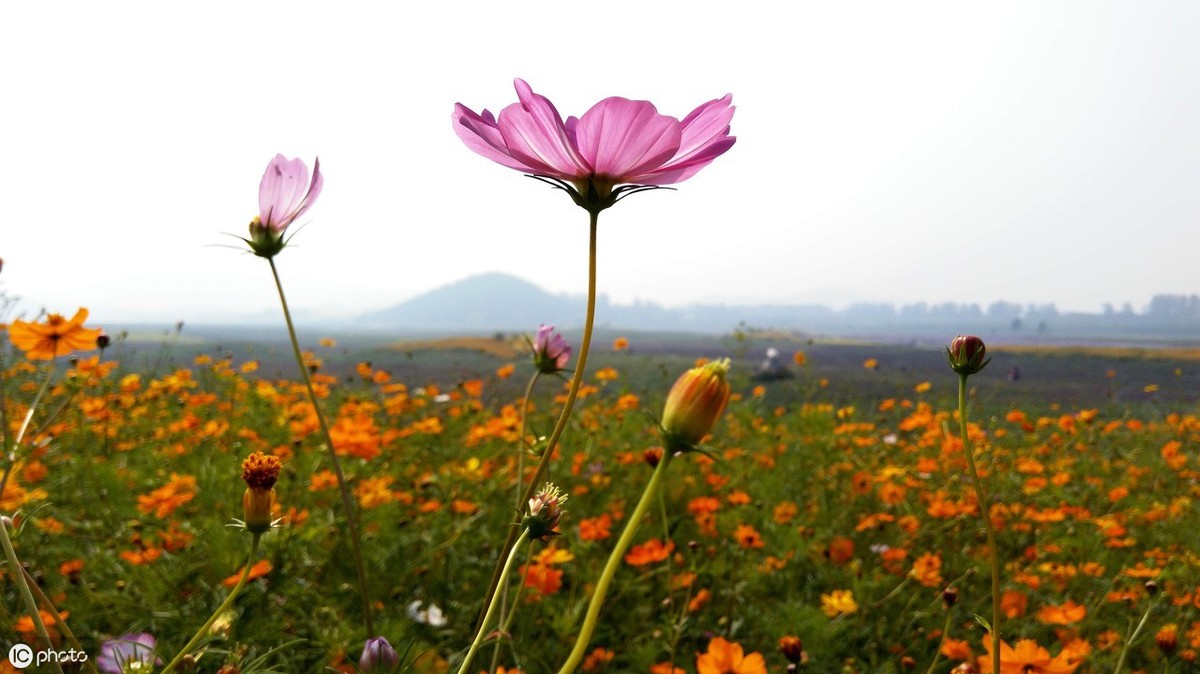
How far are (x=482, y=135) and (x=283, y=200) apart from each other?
0.97 feet

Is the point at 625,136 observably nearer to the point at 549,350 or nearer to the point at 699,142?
the point at 699,142

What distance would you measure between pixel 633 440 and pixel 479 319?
116 meters

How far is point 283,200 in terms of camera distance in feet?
2.11

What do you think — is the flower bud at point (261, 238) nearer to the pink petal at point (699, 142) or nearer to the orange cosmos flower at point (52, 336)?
the pink petal at point (699, 142)

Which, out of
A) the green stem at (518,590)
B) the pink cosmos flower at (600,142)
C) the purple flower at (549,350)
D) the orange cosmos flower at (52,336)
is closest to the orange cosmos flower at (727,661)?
the green stem at (518,590)

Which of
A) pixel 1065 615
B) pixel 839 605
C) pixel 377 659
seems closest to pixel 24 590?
pixel 377 659

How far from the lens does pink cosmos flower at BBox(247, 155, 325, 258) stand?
641 millimetres

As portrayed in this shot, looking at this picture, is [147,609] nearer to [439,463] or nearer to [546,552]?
[546,552]

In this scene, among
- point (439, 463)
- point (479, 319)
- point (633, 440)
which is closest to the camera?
point (439, 463)

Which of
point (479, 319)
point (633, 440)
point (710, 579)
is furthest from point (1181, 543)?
point (479, 319)

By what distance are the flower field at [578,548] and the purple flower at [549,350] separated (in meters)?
0.06

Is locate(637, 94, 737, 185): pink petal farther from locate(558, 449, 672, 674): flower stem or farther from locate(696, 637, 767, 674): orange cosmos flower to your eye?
locate(696, 637, 767, 674): orange cosmos flower

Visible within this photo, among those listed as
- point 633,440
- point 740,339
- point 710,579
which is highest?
point 740,339

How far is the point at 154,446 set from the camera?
187 cm
